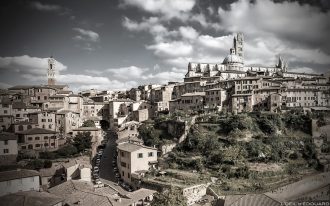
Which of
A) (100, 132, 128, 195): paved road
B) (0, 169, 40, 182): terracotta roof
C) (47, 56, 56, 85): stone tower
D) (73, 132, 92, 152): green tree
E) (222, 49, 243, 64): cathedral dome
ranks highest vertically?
(222, 49, 243, 64): cathedral dome

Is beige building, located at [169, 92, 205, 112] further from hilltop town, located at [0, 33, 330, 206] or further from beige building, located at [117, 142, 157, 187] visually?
beige building, located at [117, 142, 157, 187]

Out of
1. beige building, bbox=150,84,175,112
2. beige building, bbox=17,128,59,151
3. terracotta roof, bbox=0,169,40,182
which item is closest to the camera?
terracotta roof, bbox=0,169,40,182

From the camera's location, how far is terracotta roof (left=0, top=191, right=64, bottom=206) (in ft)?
52.6

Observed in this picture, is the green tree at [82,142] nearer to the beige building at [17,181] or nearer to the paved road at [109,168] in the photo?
the paved road at [109,168]

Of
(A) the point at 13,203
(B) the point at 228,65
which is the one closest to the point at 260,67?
(B) the point at 228,65

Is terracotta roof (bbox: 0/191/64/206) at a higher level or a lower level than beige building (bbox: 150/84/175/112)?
lower

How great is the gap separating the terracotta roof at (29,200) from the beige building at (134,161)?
8435mm

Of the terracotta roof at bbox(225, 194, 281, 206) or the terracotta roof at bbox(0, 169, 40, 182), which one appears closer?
the terracotta roof at bbox(225, 194, 281, 206)

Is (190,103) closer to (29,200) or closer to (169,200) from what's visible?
(169,200)

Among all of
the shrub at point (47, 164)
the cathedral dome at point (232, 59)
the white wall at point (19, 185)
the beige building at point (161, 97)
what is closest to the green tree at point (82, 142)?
the shrub at point (47, 164)

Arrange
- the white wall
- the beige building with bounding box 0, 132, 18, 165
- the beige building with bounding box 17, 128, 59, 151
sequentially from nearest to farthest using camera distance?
the white wall → the beige building with bounding box 0, 132, 18, 165 → the beige building with bounding box 17, 128, 59, 151

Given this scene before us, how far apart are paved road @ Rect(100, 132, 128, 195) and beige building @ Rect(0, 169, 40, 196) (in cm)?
582

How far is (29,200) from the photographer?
648 inches

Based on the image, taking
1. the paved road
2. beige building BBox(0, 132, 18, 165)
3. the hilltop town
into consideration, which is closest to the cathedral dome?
the hilltop town
